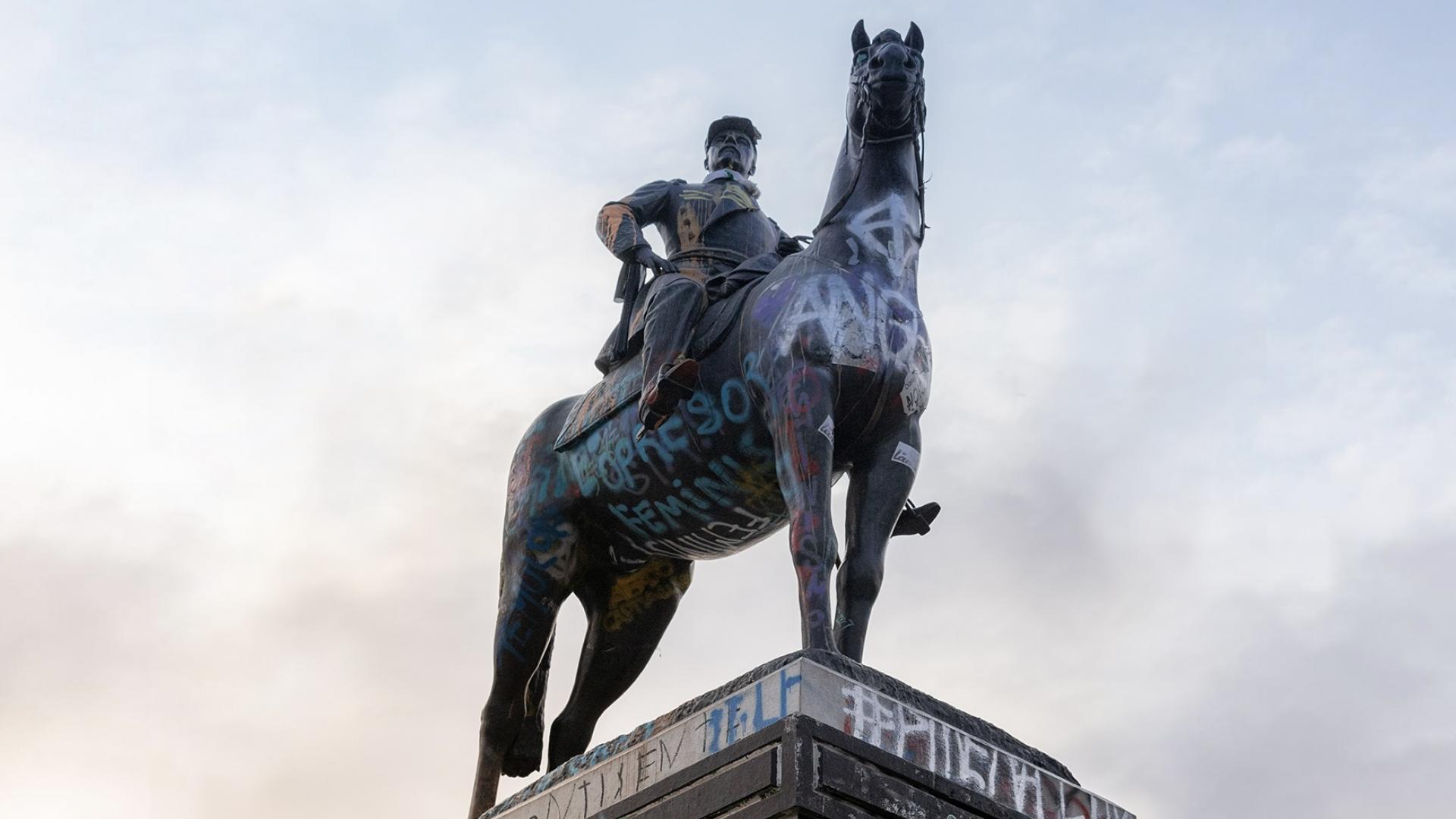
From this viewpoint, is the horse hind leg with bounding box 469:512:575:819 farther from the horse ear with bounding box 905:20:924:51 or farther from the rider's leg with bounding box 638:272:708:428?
the horse ear with bounding box 905:20:924:51

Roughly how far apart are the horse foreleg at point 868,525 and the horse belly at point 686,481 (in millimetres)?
571

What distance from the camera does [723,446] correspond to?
9.93 meters

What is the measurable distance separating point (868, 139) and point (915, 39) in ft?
1.82

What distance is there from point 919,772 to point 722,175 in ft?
15.0

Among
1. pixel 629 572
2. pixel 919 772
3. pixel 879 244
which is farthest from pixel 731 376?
pixel 919 772

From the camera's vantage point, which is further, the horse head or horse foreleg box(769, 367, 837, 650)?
the horse head

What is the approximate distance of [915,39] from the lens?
10023mm

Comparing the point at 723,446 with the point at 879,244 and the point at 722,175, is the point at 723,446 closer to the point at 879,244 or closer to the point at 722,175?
the point at 879,244

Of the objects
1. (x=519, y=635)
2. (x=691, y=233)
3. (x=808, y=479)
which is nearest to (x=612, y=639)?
(x=519, y=635)

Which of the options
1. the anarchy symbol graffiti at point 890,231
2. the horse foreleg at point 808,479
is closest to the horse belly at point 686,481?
the horse foreleg at point 808,479

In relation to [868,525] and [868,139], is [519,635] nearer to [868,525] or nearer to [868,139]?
[868,525]

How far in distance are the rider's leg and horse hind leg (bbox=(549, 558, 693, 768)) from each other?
4.88 ft

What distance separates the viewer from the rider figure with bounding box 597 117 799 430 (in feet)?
33.3

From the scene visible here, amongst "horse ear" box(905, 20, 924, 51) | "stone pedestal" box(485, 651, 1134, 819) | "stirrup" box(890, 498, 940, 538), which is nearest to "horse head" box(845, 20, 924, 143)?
"horse ear" box(905, 20, 924, 51)
